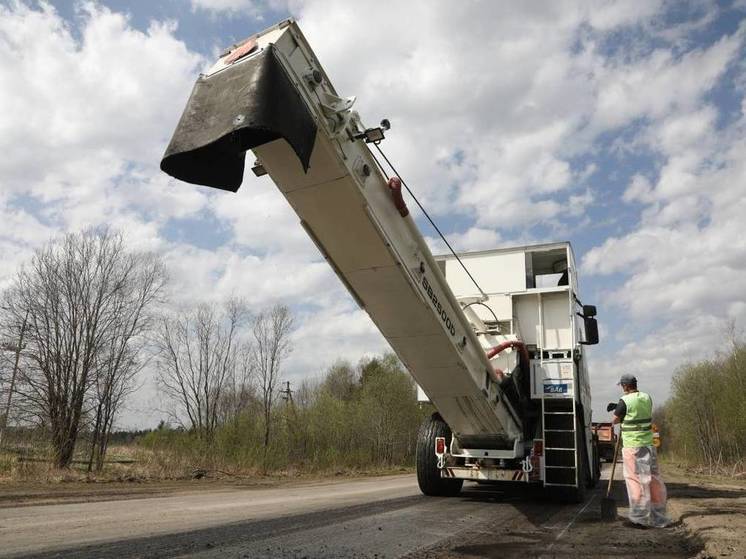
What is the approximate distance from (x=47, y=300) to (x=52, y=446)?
4748 mm

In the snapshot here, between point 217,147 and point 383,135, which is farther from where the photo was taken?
point 383,135

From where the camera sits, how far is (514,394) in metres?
8.61

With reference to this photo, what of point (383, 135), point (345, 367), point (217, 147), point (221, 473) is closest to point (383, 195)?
point (383, 135)

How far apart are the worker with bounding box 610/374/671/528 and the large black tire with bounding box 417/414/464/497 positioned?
288 cm

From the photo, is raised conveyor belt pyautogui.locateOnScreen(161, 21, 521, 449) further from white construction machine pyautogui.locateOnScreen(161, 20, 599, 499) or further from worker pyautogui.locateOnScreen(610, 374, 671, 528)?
worker pyautogui.locateOnScreen(610, 374, 671, 528)

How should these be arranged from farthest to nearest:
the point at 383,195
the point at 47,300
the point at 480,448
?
the point at 47,300
the point at 480,448
the point at 383,195

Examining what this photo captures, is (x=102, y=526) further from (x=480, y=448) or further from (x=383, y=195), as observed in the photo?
(x=480, y=448)

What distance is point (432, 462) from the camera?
9117mm

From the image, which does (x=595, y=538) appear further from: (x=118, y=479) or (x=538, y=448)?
(x=118, y=479)

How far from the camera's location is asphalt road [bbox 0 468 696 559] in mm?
4613

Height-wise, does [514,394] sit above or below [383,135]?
below

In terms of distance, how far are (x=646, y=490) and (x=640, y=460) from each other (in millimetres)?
330

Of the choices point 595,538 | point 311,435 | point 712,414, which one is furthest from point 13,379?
point 712,414

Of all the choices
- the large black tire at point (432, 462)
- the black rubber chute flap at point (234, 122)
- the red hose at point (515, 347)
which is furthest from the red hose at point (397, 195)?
the large black tire at point (432, 462)
